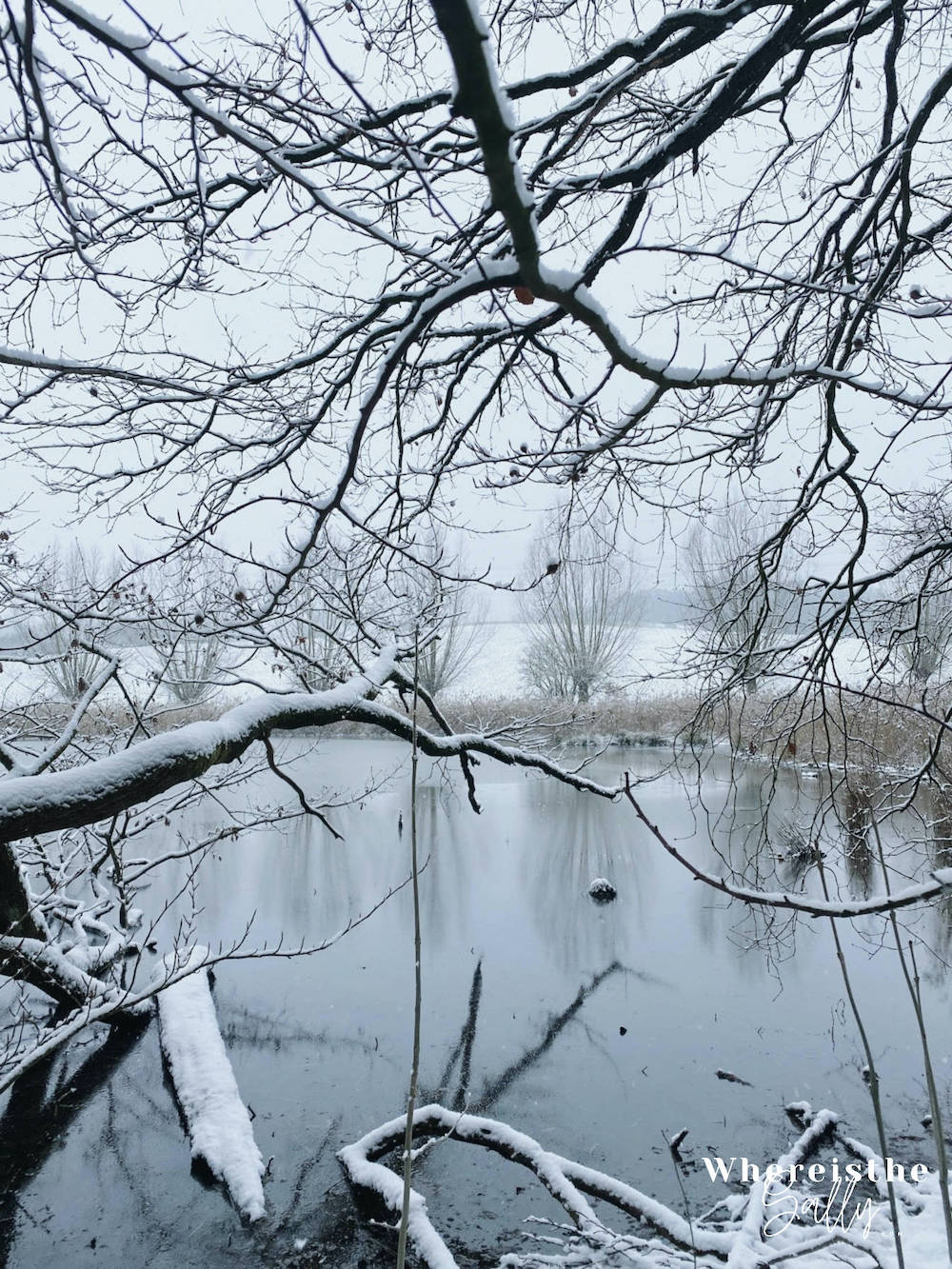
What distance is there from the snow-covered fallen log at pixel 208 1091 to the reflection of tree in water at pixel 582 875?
3406 mm

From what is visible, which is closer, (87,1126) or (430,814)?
(87,1126)

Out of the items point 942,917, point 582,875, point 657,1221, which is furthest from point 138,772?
point 582,875

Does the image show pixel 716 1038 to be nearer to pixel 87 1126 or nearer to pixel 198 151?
pixel 87 1126

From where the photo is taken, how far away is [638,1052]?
6.30 metres

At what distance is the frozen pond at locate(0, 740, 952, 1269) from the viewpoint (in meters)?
4.36

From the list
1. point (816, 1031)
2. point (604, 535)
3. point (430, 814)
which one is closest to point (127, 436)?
point (604, 535)

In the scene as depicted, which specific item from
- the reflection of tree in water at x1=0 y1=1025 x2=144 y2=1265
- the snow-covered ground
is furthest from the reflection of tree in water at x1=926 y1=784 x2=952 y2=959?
the reflection of tree in water at x1=0 y1=1025 x2=144 y2=1265

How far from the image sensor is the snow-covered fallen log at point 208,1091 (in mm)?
4500

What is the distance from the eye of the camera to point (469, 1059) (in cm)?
625

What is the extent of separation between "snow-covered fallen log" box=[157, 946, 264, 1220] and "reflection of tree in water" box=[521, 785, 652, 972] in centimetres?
341

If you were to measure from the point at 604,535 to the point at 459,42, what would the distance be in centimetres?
337

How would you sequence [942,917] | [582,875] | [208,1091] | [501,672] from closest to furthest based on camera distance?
1. [208,1091]
2. [942,917]
3. [582,875]
4. [501,672]

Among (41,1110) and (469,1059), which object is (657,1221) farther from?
(41,1110)

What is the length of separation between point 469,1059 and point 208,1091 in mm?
1914
